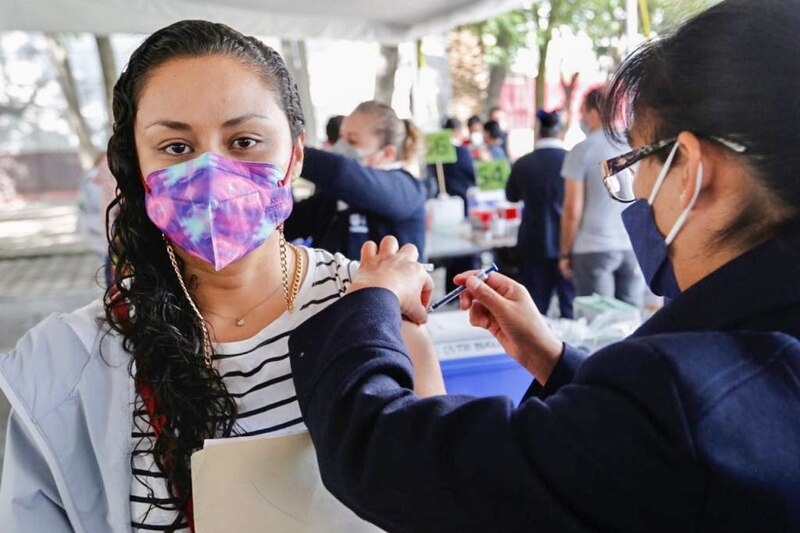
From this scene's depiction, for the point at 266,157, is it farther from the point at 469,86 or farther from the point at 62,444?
the point at 469,86

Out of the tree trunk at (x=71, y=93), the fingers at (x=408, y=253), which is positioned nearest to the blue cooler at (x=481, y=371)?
the fingers at (x=408, y=253)

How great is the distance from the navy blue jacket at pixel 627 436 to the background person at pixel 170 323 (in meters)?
0.41

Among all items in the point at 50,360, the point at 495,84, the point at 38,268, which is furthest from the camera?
the point at 495,84

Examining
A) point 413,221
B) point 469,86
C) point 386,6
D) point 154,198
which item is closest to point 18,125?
point 469,86

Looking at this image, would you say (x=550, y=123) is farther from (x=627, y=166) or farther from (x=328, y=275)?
(x=627, y=166)

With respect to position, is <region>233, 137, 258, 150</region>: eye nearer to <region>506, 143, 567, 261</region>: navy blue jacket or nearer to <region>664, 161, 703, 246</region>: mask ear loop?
<region>664, 161, 703, 246</region>: mask ear loop

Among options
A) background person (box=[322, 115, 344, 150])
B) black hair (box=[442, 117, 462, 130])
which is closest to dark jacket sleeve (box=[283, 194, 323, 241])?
background person (box=[322, 115, 344, 150])

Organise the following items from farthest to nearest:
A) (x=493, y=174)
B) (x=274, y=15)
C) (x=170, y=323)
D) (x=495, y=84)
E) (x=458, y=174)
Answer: (x=495, y=84)
(x=458, y=174)
(x=493, y=174)
(x=274, y=15)
(x=170, y=323)

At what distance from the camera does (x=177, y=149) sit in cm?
119

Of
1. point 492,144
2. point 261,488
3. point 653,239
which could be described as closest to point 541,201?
point 653,239

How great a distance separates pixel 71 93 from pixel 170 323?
430 inches

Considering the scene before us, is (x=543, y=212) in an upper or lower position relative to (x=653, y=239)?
lower

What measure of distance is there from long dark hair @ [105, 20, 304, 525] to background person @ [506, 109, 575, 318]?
11.9 ft

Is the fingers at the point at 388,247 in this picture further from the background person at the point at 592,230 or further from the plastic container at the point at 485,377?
the background person at the point at 592,230
